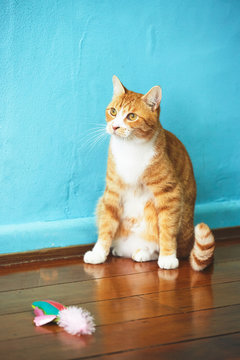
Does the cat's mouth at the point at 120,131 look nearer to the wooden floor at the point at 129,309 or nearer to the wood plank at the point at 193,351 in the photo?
the wooden floor at the point at 129,309

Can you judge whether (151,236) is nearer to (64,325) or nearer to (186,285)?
(186,285)

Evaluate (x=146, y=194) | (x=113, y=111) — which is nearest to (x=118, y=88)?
(x=113, y=111)

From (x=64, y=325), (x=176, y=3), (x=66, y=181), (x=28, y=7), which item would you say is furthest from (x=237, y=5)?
(x=64, y=325)

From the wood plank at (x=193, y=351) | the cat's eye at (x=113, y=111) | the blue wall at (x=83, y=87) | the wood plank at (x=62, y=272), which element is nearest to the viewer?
the wood plank at (x=193, y=351)

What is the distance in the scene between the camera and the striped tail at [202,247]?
1.67 meters

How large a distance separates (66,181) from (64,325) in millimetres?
917

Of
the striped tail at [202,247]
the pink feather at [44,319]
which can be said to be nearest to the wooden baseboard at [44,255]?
the striped tail at [202,247]

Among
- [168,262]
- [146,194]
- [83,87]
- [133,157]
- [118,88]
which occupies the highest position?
[83,87]

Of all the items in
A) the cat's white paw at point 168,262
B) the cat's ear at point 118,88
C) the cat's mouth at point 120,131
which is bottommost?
the cat's white paw at point 168,262

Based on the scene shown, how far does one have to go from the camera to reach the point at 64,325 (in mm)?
1240

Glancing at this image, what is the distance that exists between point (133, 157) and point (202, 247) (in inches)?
19.5

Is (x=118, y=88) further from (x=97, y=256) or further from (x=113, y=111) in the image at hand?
(x=97, y=256)

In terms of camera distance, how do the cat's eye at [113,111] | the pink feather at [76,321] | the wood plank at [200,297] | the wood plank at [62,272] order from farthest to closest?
the cat's eye at [113,111]
the wood plank at [62,272]
the wood plank at [200,297]
the pink feather at [76,321]

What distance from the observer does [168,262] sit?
1.78m
